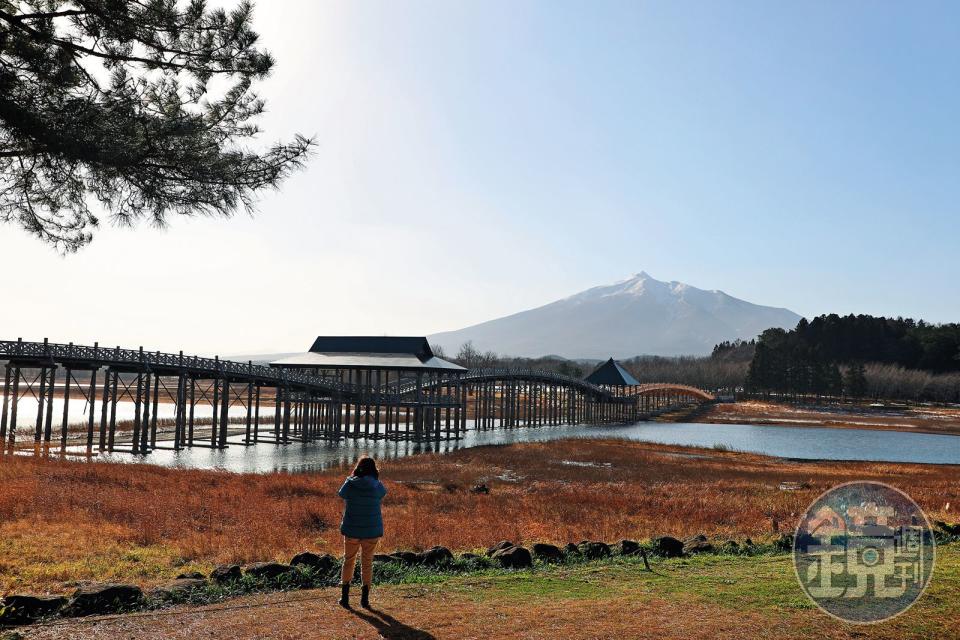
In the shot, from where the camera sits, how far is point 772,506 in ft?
76.6

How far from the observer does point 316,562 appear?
11.8m

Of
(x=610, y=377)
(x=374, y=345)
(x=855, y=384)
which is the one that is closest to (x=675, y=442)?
(x=374, y=345)

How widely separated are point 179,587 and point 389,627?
3.77 meters

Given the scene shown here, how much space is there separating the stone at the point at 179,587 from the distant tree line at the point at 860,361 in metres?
121

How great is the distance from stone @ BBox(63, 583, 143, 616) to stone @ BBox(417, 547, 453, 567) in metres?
4.62

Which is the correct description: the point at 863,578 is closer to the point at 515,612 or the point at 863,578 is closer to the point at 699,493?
the point at 515,612

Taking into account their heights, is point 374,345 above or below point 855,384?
above

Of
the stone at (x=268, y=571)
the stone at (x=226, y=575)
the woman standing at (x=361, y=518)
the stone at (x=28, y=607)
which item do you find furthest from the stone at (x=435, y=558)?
the stone at (x=28, y=607)

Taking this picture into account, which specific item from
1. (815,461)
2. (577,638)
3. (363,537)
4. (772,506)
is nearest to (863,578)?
(577,638)

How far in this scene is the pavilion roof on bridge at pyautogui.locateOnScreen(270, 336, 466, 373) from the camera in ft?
180

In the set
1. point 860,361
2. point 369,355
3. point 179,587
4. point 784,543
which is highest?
point 860,361

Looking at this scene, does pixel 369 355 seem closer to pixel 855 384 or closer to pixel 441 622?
pixel 441 622

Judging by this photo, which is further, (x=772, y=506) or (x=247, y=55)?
(x=772, y=506)

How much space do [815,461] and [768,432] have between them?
31651 millimetres
